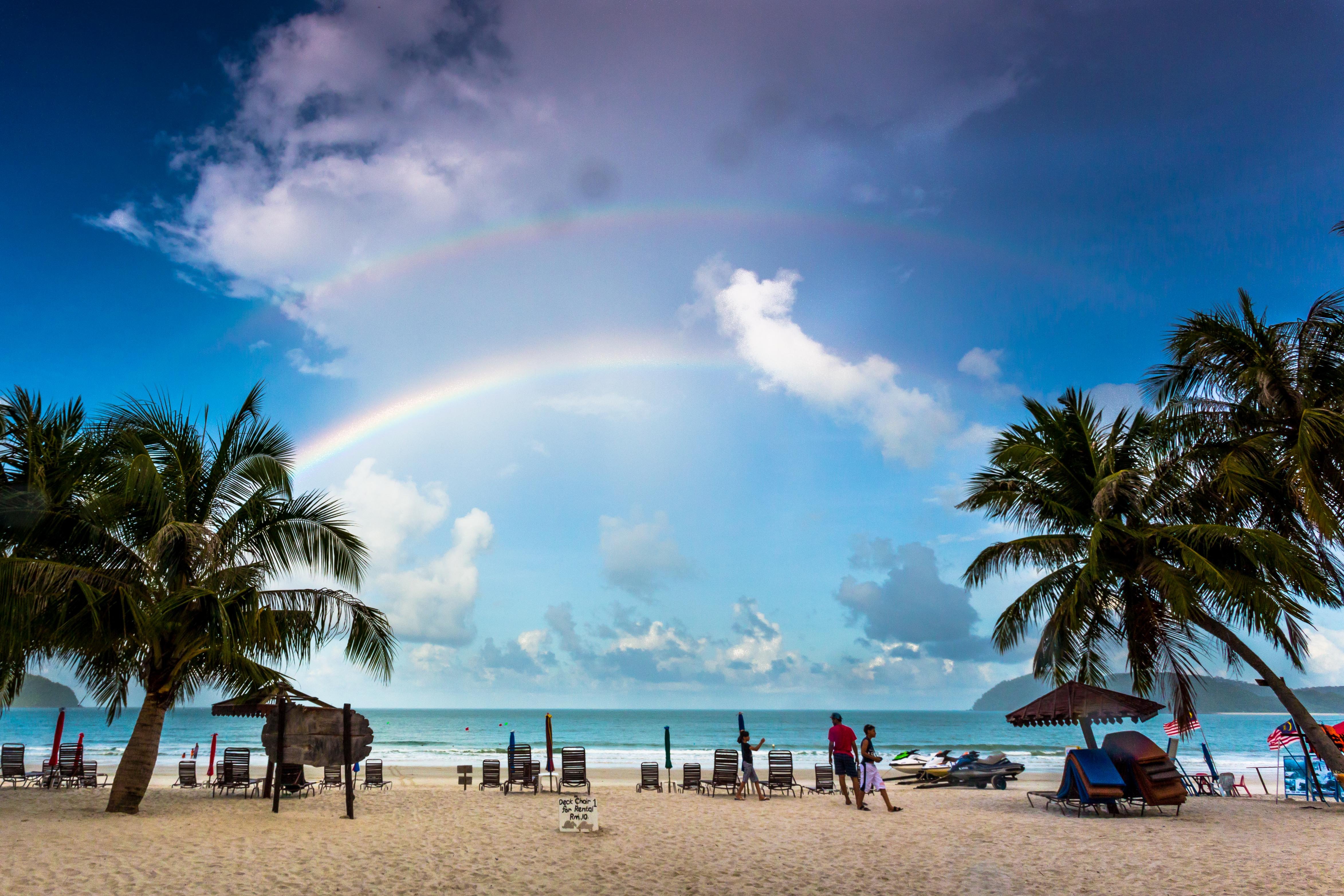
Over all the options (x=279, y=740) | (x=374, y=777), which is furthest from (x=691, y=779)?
(x=279, y=740)

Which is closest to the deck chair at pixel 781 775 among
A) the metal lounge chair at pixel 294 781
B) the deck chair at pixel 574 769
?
the deck chair at pixel 574 769

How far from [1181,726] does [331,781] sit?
1735 cm

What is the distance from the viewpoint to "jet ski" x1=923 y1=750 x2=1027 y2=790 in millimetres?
20328

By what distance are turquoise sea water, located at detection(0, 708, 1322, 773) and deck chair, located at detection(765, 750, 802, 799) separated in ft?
40.3

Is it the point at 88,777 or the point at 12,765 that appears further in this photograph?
the point at 12,765

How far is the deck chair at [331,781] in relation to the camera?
643 inches

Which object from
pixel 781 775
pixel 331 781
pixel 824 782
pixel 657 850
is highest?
pixel 331 781

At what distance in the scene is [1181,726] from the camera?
1583 cm

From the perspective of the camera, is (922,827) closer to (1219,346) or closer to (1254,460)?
(1254,460)

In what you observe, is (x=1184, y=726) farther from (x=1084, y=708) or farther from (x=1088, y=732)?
(x=1084, y=708)

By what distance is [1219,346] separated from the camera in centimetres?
1419

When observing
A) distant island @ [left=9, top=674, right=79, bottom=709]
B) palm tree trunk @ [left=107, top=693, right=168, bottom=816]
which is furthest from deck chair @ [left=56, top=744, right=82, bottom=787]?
distant island @ [left=9, top=674, right=79, bottom=709]

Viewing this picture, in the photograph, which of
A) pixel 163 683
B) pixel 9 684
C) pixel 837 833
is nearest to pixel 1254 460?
pixel 837 833

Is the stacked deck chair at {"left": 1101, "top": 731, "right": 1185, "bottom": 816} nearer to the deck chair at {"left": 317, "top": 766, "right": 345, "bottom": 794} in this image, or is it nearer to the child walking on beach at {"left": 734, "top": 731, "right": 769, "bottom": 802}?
the child walking on beach at {"left": 734, "top": 731, "right": 769, "bottom": 802}
